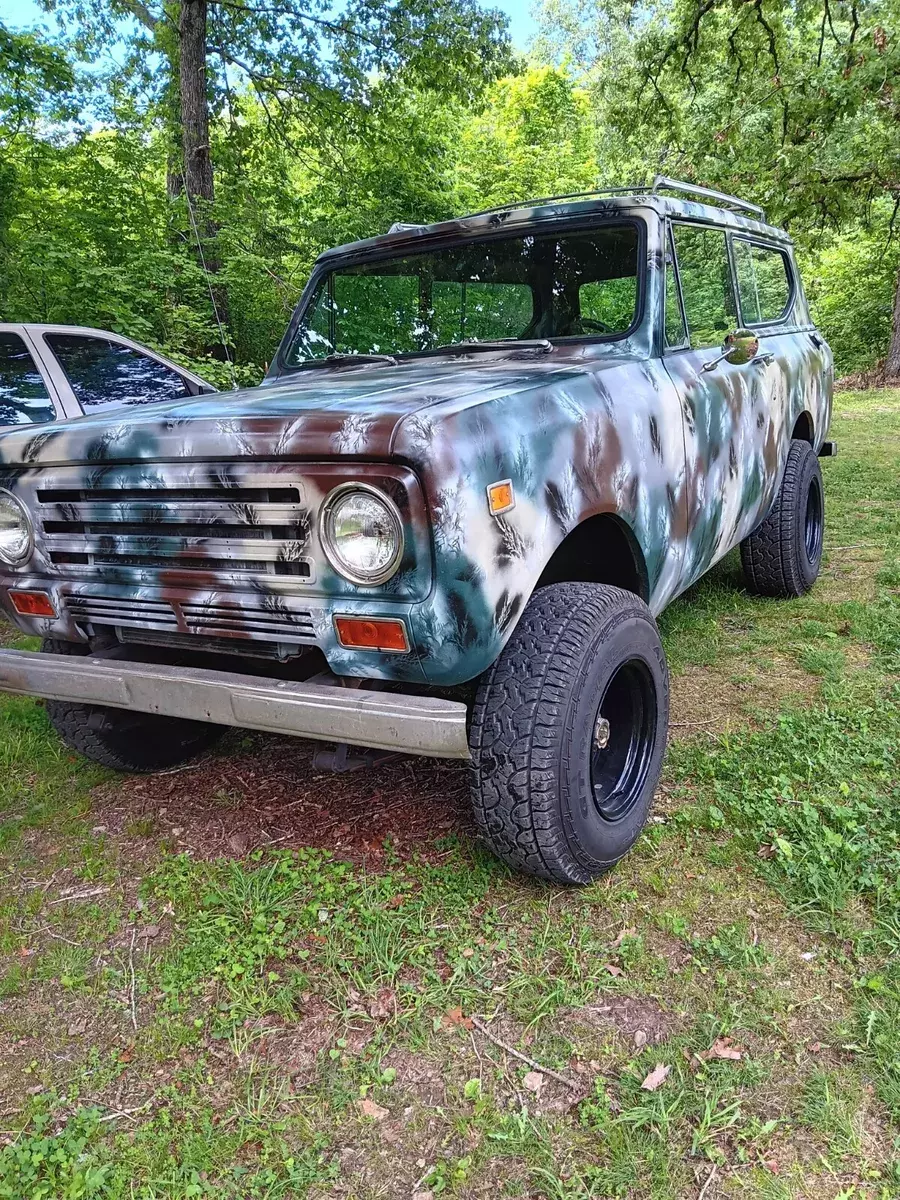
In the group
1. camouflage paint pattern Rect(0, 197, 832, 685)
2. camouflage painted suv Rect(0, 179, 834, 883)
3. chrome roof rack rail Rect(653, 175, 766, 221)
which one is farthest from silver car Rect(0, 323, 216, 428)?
chrome roof rack rail Rect(653, 175, 766, 221)

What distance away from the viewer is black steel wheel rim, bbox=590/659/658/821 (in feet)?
8.22

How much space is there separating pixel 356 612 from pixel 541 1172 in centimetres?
120

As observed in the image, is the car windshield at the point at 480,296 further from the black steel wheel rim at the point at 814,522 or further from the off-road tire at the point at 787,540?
the black steel wheel rim at the point at 814,522

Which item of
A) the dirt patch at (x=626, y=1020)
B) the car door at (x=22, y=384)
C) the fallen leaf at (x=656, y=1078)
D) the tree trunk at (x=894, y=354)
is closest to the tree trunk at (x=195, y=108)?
the car door at (x=22, y=384)

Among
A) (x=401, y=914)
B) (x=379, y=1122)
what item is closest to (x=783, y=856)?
(x=401, y=914)

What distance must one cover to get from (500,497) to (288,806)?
5.23 feet

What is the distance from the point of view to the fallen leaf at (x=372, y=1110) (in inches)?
69.2

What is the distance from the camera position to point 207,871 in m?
2.59

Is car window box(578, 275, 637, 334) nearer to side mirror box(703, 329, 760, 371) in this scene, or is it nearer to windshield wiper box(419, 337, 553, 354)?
windshield wiper box(419, 337, 553, 354)

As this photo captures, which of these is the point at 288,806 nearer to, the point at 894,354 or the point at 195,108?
the point at 195,108

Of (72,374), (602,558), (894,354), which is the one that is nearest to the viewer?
(602,558)

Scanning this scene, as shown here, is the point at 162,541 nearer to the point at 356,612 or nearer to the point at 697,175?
the point at 356,612

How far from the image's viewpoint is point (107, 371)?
204 inches

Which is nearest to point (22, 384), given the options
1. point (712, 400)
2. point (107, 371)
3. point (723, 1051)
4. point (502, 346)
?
point (107, 371)
